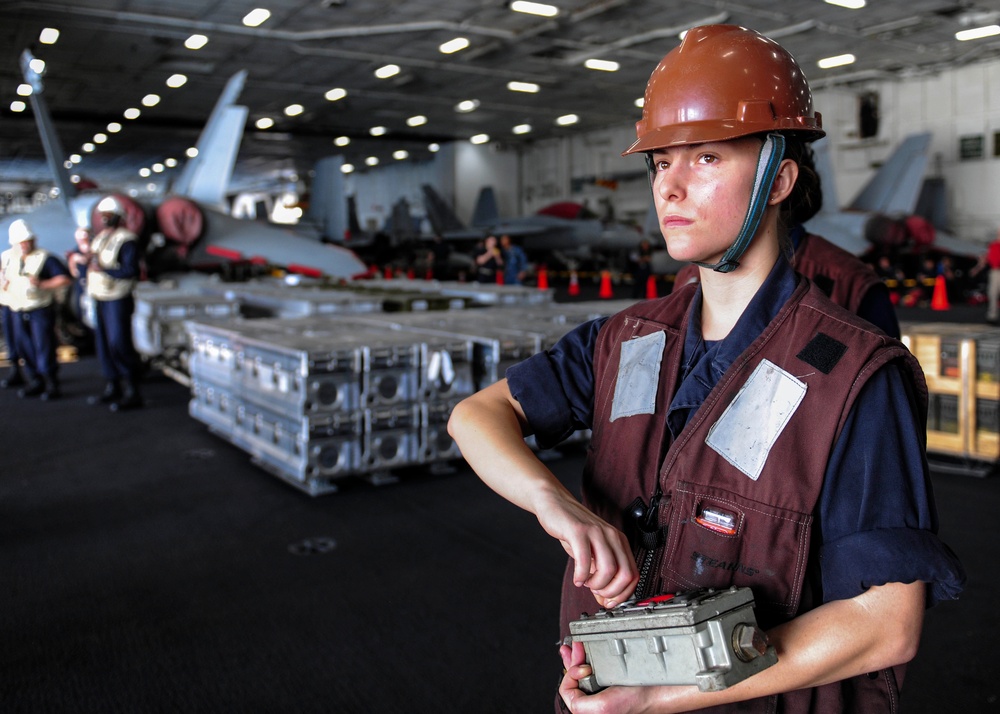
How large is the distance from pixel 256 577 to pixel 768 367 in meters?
3.42

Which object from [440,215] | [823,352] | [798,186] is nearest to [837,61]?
[440,215]

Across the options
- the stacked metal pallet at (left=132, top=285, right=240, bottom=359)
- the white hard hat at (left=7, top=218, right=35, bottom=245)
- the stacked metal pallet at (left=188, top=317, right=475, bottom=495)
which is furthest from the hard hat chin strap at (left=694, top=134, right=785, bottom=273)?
the white hard hat at (left=7, top=218, right=35, bottom=245)

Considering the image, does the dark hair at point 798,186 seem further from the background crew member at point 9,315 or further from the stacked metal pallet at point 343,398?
the background crew member at point 9,315

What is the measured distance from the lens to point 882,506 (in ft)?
3.33

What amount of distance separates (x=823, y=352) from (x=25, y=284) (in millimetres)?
9051

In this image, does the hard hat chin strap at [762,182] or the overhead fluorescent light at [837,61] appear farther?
the overhead fluorescent light at [837,61]

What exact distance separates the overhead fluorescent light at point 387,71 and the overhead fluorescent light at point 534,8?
5.56 meters

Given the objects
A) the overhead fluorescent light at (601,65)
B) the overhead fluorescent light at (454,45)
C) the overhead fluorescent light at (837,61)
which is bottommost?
the overhead fluorescent light at (837,61)

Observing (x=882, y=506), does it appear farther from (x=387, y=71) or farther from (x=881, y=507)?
(x=387, y=71)

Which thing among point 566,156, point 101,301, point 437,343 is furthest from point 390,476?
point 566,156

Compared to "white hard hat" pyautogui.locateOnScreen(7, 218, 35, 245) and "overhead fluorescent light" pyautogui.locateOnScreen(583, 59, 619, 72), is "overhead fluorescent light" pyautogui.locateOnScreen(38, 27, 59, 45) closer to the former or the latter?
"white hard hat" pyautogui.locateOnScreen(7, 218, 35, 245)

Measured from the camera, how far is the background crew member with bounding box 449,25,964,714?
1.01 metres

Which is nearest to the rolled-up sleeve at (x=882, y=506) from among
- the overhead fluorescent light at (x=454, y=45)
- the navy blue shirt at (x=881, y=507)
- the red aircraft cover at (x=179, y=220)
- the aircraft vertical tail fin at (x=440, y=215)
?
the navy blue shirt at (x=881, y=507)

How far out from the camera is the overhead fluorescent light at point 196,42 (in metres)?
16.6
